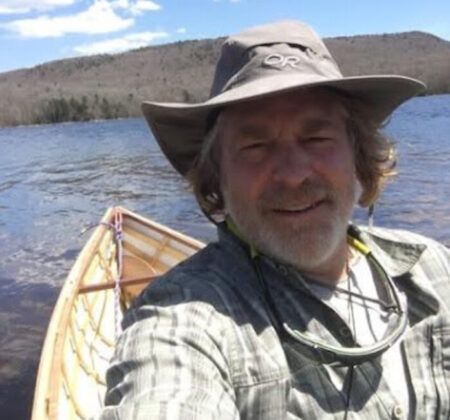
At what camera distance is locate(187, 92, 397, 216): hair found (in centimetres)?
224

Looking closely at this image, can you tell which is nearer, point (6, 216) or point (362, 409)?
point (362, 409)

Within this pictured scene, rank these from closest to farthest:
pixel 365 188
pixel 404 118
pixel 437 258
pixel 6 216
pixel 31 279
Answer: pixel 437 258
pixel 365 188
pixel 31 279
pixel 6 216
pixel 404 118

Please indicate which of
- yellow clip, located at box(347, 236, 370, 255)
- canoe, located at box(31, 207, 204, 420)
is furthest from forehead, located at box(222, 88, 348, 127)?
canoe, located at box(31, 207, 204, 420)

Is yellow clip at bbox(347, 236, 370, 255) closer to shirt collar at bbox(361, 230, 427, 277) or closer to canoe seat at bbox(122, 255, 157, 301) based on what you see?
shirt collar at bbox(361, 230, 427, 277)

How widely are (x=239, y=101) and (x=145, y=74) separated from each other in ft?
398

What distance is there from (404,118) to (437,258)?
139 feet

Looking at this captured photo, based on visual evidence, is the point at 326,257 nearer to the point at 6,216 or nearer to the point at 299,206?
the point at 299,206

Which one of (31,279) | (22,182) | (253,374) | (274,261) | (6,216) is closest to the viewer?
(253,374)

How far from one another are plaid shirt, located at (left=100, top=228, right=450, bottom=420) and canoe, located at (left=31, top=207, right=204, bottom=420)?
110 centimetres

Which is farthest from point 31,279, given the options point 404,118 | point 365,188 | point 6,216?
point 404,118

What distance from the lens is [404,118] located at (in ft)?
141

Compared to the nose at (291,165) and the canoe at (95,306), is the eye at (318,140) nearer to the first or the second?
the nose at (291,165)

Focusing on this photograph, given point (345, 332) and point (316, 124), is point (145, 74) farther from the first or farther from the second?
point (345, 332)

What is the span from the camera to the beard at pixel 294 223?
2012 millimetres
